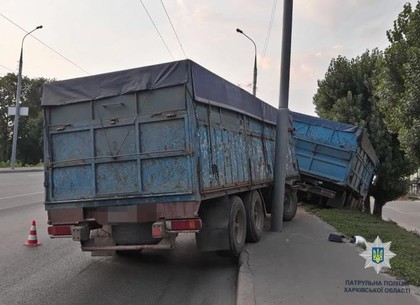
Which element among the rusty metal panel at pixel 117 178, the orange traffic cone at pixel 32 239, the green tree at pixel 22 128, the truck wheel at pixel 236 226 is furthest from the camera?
the green tree at pixel 22 128

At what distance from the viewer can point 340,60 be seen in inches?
874

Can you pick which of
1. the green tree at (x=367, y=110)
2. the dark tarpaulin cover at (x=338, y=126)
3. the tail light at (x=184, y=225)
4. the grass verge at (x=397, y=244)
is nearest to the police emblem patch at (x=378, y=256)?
the grass verge at (x=397, y=244)

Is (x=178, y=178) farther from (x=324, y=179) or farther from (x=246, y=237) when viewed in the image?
(x=324, y=179)

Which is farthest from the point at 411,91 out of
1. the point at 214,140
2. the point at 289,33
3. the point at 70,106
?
the point at 70,106

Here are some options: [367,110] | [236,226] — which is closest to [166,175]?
[236,226]

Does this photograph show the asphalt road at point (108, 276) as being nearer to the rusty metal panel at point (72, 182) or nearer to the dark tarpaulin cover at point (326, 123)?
the rusty metal panel at point (72, 182)

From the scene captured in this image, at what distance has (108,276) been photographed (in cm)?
627

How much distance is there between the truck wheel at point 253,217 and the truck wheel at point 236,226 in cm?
48

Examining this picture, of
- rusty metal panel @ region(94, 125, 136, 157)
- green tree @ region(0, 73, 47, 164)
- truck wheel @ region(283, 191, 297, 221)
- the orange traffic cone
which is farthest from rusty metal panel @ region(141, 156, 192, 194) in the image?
green tree @ region(0, 73, 47, 164)

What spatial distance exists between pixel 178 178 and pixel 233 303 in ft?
5.57

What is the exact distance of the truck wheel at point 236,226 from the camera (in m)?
6.62

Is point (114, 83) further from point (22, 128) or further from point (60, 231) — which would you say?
point (22, 128)

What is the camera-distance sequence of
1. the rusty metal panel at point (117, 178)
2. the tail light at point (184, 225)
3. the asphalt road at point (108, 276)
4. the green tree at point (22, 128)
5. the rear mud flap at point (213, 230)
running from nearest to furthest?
the asphalt road at point (108, 276) → the tail light at point (184, 225) → the rusty metal panel at point (117, 178) → the rear mud flap at point (213, 230) → the green tree at point (22, 128)

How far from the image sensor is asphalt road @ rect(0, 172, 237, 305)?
531cm
